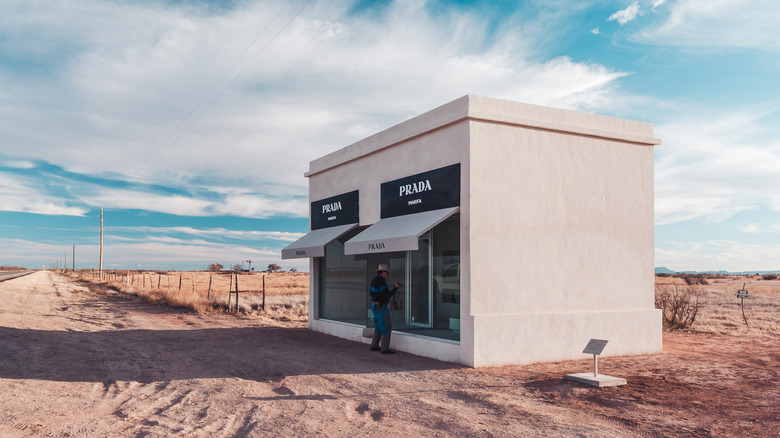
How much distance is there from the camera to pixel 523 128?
11.7 meters

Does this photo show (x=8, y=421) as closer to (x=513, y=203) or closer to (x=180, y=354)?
(x=180, y=354)

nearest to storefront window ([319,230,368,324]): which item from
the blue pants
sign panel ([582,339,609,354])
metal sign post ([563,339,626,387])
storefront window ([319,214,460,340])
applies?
storefront window ([319,214,460,340])

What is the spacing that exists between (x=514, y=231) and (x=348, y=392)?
4.71 meters

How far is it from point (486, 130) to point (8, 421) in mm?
8678

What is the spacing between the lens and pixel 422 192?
12391mm

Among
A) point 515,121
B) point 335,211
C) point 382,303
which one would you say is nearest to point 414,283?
point 382,303

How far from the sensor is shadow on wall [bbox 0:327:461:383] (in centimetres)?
1025

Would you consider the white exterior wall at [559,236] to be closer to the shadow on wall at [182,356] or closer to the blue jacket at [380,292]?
the shadow on wall at [182,356]

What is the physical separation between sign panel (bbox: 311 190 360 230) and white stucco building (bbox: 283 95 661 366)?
1.18 m

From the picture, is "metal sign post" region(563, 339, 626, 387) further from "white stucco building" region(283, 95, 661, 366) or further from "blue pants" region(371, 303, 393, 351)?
"blue pants" region(371, 303, 393, 351)

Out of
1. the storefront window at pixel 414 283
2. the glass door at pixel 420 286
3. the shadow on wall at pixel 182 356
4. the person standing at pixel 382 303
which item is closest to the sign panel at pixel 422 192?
the storefront window at pixel 414 283

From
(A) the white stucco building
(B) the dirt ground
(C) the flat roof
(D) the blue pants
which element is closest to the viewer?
(B) the dirt ground

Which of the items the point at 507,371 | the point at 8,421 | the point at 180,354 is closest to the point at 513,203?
the point at 507,371

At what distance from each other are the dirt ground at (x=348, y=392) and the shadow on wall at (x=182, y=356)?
1.6 inches
